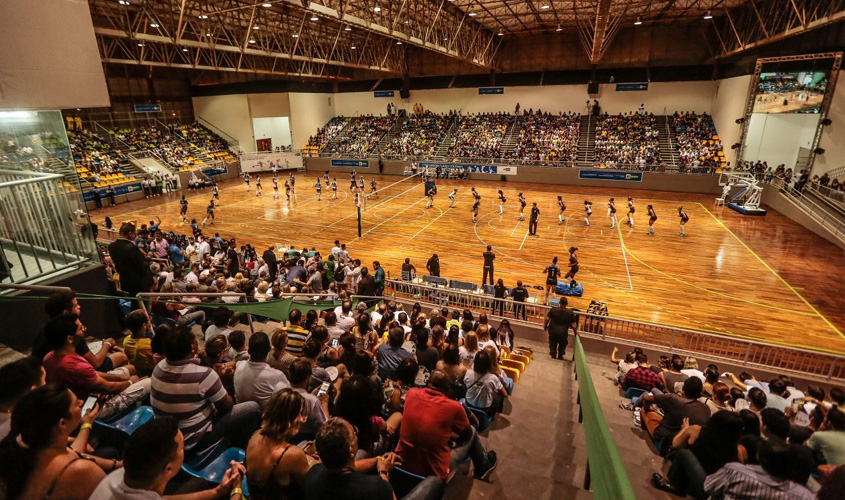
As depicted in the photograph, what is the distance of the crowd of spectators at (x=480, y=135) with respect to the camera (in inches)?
1428

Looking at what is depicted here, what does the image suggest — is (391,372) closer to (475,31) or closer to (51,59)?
(51,59)

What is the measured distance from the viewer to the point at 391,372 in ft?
16.5

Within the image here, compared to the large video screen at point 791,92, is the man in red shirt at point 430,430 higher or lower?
lower

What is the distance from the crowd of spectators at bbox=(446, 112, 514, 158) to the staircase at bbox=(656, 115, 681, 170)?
12.3 meters

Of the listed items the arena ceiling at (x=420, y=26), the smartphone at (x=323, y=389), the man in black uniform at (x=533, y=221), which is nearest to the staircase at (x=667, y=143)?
the arena ceiling at (x=420, y=26)

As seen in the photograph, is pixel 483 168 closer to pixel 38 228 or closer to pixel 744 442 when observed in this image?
pixel 38 228

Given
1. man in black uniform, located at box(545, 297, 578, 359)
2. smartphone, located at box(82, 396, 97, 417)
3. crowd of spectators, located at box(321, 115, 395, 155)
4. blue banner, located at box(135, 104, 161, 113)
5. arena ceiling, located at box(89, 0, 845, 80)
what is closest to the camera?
smartphone, located at box(82, 396, 97, 417)

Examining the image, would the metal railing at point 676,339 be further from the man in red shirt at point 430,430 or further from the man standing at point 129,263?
the man in red shirt at point 430,430

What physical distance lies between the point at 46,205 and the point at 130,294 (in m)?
1.98

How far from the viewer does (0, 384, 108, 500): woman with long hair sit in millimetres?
2166

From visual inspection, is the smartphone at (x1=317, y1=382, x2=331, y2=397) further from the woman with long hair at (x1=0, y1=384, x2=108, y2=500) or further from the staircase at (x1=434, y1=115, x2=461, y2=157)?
the staircase at (x1=434, y1=115, x2=461, y2=157)

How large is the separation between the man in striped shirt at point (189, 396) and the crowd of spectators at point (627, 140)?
32549 mm

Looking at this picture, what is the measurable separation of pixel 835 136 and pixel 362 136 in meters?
35.2

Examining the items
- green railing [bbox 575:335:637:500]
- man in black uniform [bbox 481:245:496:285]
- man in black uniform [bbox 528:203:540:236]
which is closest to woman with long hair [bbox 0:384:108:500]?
green railing [bbox 575:335:637:500]
